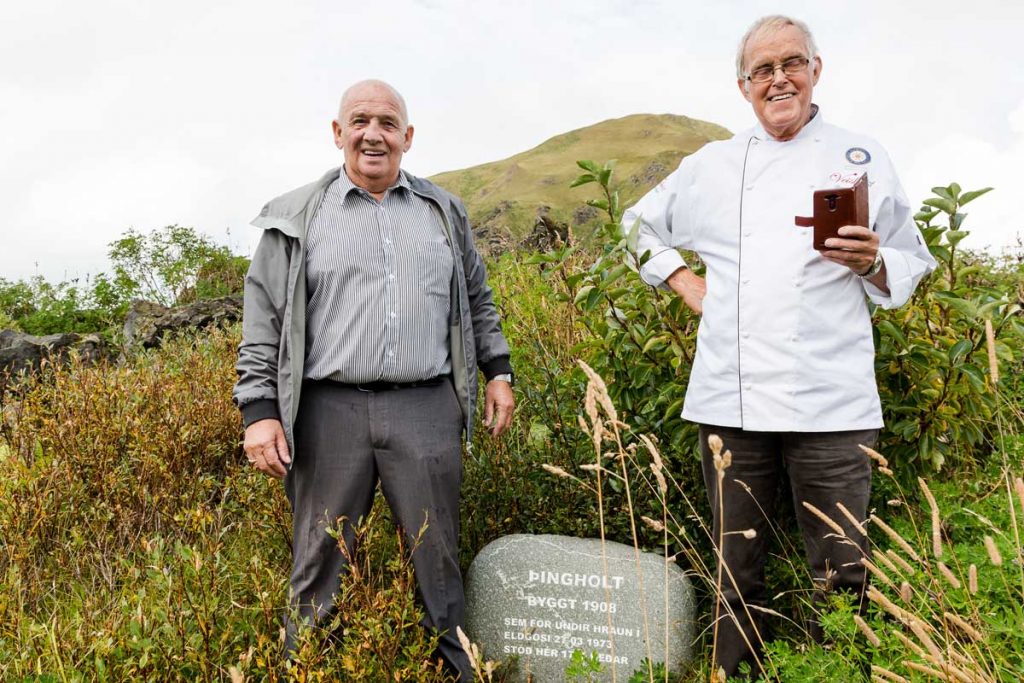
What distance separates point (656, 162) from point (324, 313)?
39.2 metres

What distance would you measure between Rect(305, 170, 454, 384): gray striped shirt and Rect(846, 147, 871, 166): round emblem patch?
153 cm

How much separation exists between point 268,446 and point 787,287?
1920mm

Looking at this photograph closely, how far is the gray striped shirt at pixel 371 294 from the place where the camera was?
3.07 m

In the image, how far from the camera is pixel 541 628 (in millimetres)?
3680

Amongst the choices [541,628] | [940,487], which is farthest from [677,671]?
[940,487]

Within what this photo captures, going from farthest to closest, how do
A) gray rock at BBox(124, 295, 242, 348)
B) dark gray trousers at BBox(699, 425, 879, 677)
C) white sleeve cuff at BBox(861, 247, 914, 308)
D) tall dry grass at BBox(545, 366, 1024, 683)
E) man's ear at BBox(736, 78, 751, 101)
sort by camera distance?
gray rock at BBox(124, 295, 242, 348) → man's ear at BBox(736, 78, 751, 101) → dark gray trousers at BBox(699, 425, 879, 677) → white sleeve cuff at BBox(861, 247, 914, 308) → tall dry grass at BBox(545, 366, 1024, 683)

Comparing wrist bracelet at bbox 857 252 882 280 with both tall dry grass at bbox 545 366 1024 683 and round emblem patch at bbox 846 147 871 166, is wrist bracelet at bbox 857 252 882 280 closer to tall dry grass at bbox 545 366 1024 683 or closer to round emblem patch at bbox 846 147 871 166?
round emblem patch at bbox 846 147 871 166

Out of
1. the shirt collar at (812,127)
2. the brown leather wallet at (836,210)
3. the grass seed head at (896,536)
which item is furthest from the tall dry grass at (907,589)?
the shirt collar at (812,127)

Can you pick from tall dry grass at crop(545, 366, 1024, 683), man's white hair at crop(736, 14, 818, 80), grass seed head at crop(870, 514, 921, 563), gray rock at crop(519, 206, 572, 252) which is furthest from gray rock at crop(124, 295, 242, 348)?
grass seed head at crop(870, 514, 921, 563)

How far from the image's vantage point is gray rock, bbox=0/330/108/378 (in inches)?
355

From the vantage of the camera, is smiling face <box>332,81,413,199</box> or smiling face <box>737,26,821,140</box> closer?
smiling face <box>737,26,821,140</box>

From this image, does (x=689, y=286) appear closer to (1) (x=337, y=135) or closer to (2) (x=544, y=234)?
(1) (x=337, y=135)

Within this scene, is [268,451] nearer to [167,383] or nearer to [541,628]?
[541,628]

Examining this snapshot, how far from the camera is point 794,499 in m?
2.85
